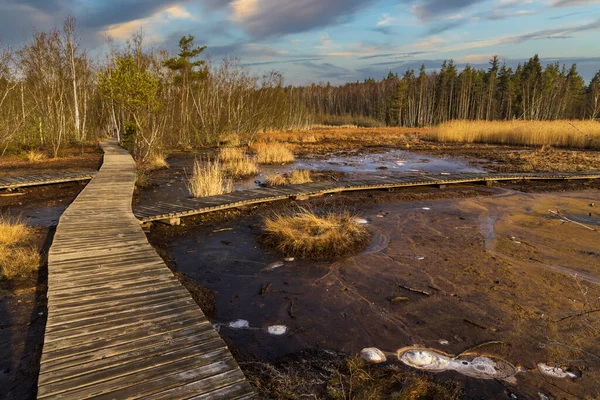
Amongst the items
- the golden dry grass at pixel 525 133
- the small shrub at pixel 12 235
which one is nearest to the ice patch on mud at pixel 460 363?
the small shrub at pixel 12 235

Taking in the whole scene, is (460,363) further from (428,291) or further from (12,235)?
(12,235)

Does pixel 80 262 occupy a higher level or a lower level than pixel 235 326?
higher

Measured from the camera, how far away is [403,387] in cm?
329

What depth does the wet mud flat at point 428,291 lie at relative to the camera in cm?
394

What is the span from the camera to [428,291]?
17.6ft

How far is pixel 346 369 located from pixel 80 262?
3.71 m

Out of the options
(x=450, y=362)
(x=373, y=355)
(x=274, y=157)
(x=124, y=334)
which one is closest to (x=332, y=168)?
(x=274, y=157)

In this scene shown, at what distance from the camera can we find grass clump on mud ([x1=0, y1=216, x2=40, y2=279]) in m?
5.56

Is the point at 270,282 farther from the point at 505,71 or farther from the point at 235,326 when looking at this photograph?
the point at 505,71

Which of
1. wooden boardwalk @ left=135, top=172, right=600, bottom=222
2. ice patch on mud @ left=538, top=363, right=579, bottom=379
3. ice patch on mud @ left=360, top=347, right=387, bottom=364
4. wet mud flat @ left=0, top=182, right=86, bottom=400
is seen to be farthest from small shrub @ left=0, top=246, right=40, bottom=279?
ice patch on mud @ left=538, top=363, right=579, bottom=379

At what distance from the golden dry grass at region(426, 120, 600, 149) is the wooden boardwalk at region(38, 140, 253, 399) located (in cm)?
2473

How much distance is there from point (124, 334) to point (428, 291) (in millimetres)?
3912

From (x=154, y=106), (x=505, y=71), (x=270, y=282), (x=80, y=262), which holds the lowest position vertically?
(x=270, y=282)

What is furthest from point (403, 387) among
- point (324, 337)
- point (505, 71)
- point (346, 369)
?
point (505, 71)
